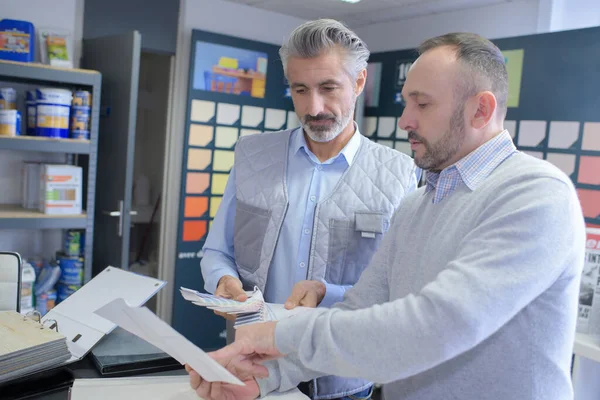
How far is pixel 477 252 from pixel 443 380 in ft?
0.94

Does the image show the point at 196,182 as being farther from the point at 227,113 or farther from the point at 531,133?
the point at 531,133

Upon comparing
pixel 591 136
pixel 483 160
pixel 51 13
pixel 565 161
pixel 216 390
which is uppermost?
pixel 51 13

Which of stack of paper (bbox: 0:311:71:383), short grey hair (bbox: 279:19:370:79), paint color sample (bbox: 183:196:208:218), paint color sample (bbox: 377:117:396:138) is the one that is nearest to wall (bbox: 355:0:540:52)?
paint color sample (bbox: 377:117:396:138)

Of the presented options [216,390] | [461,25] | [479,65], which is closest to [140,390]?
[216,390]

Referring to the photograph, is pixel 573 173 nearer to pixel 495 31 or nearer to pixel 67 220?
pixel 495 31

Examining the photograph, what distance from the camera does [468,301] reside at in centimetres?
88

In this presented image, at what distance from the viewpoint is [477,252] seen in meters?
0.94

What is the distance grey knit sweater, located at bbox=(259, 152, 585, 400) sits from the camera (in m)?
0.90

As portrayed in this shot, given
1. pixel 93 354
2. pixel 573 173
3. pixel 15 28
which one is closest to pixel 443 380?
pixel 93 354

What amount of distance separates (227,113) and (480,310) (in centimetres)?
389

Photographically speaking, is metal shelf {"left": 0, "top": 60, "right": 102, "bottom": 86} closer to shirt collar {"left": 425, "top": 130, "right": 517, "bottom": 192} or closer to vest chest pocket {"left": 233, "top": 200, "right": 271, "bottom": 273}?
vest chest pocket {"left": 233, "top": 200, "right": 271, "bottom": 273}

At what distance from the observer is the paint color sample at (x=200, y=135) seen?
4406 millimetres

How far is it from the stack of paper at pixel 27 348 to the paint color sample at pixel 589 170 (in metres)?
3.06

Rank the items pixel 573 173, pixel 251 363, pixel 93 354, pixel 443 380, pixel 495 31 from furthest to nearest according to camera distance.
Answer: pixel 495 31, pixel 573 173, pixel 93 354, pixel 251 363, pixel 443 380
